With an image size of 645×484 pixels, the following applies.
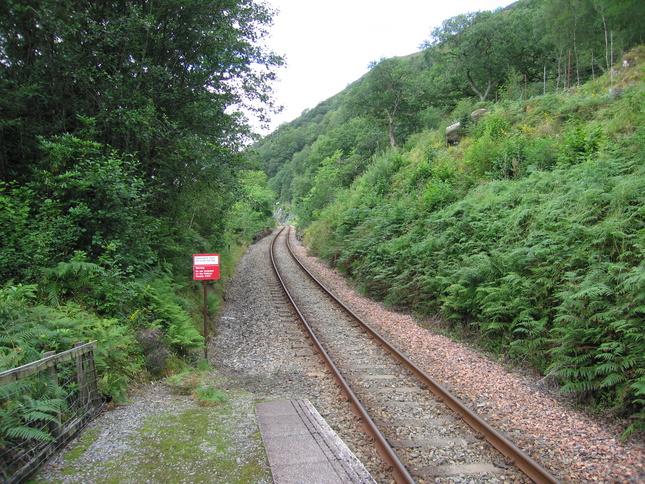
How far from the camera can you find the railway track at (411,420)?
401 centimetres

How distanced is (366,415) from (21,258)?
6.03 meters

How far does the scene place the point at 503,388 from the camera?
5.84 metres

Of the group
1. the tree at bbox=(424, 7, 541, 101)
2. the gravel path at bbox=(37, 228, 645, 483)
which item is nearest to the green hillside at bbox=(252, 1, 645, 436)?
the gravel path at bbox=(37, 228, 645, 483)

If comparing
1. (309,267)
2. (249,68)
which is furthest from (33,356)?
(309,267)

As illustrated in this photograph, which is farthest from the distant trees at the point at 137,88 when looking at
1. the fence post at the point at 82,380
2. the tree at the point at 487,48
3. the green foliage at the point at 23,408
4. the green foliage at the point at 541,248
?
the tree at the point at 487,48

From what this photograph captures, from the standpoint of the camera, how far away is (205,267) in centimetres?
838

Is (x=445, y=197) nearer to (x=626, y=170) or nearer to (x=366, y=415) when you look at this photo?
(x=626, y=170)

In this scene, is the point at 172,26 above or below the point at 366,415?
above

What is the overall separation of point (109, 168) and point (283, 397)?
17.2 ft

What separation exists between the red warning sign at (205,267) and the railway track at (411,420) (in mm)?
2676

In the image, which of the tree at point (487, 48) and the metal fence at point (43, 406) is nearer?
the metal fence at point (43, 406)

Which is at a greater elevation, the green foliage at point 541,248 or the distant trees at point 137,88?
the distant trees at point 137,88

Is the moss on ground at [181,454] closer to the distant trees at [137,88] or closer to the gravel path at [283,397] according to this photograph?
the gravel path at [283,397]

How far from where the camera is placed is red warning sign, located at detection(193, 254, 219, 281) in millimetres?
8352
